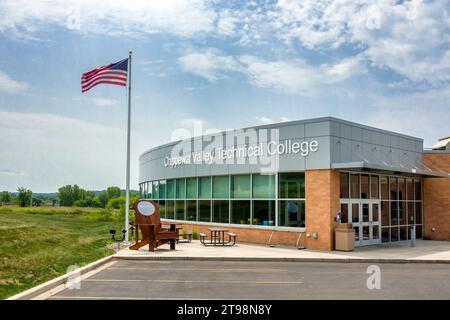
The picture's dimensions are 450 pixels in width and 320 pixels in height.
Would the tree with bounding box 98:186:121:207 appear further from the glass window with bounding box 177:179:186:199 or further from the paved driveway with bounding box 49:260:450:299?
the paved driveway with bounding box 49:260:450:299

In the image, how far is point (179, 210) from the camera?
28.8m

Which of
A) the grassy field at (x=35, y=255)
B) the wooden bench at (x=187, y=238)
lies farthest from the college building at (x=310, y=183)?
the grassy field at (x=35, y=255)

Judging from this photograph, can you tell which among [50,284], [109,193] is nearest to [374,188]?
[50,284]

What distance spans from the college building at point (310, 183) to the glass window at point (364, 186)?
0.05 metres

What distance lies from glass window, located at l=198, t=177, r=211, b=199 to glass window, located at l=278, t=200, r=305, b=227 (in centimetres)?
546

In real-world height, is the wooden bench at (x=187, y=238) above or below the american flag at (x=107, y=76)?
below

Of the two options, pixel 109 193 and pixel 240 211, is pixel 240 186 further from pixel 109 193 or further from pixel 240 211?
pixel 109 193

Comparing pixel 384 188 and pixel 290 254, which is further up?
pixel 384 188

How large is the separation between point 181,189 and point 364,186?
11.2m

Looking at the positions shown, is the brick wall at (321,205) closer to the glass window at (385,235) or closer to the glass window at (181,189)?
the glass window at (385,235)

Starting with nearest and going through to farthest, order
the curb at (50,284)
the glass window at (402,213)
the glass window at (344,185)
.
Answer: the curb at (50,284), the glass window at (344,185), the glass window at (402,213)

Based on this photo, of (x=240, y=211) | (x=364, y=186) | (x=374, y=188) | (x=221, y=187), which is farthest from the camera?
(x=221, y=187)

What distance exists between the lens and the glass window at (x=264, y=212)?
21875mm
